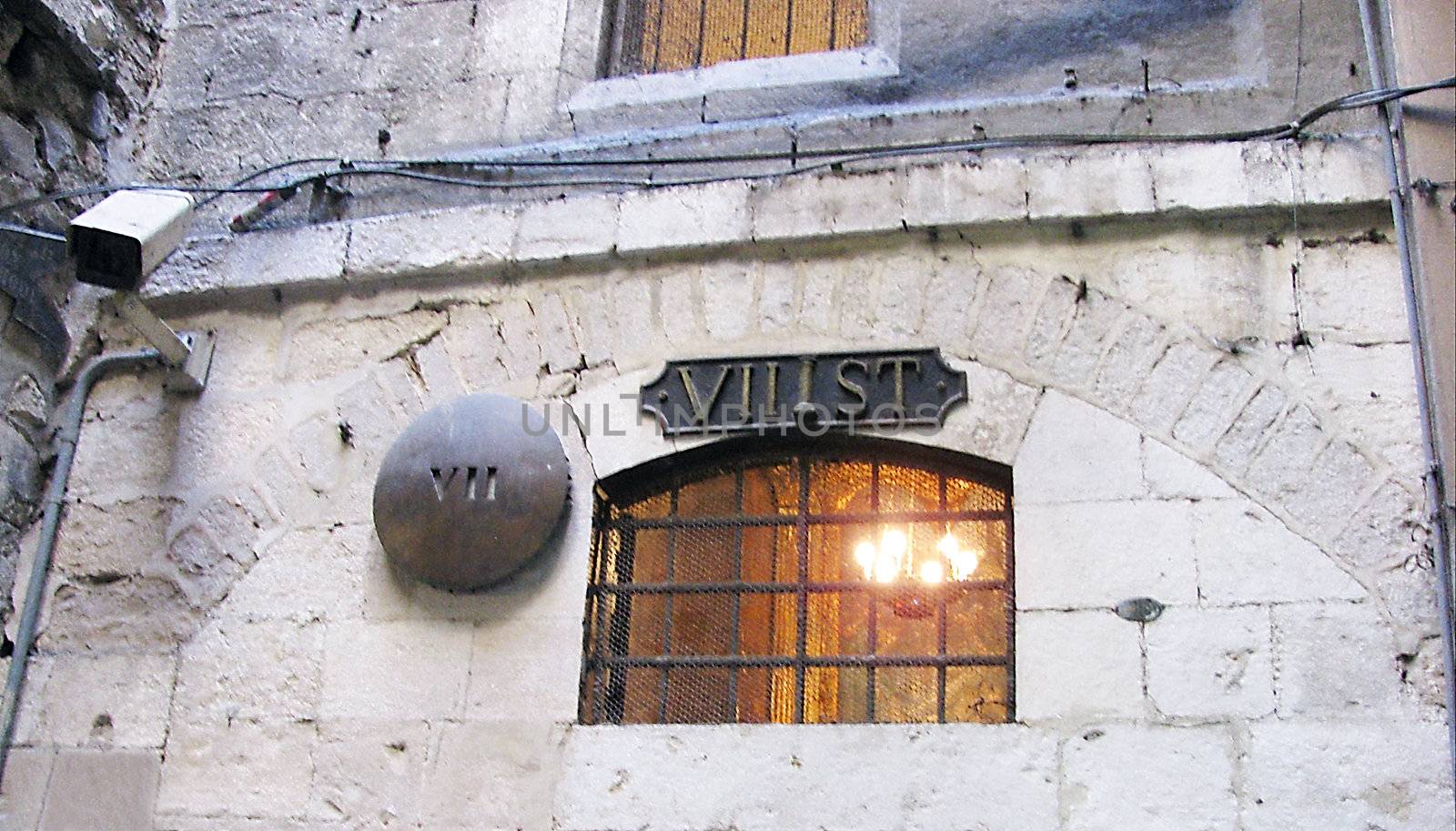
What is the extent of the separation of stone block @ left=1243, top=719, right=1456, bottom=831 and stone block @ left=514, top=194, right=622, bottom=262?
214 cm

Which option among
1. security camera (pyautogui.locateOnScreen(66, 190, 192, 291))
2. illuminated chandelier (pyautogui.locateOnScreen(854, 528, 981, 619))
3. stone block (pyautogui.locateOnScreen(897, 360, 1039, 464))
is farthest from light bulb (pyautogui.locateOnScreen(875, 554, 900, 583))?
security camera (pyautogui.locateOnScreen(66, 190, 192, 291))

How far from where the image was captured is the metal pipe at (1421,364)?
292 cm

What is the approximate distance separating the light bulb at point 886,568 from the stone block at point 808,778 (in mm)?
412

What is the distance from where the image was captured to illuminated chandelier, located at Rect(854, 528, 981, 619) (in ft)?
11.3

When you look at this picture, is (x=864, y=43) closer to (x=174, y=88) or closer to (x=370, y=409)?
(x=370, y=409)

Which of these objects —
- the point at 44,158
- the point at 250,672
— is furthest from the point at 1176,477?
the point at 44,158

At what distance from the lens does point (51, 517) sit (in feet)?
13.1

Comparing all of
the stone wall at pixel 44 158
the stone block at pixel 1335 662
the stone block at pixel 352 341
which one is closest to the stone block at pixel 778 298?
the stone block at pixel 352 341

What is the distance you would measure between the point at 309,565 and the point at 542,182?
4.29 feet

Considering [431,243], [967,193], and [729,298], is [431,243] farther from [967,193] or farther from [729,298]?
[967,193]

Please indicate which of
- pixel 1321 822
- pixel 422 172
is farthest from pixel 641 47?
pixel 1321 822

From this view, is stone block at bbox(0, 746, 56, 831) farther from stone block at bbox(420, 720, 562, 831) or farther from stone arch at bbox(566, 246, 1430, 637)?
stone arch at bbox(566, 246, 1430, 637)

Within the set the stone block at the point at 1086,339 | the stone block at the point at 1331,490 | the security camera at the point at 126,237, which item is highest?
the security camera at the point at 126,237

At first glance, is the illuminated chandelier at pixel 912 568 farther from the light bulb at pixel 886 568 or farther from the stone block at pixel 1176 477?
the stone block at pixel 1176 477
